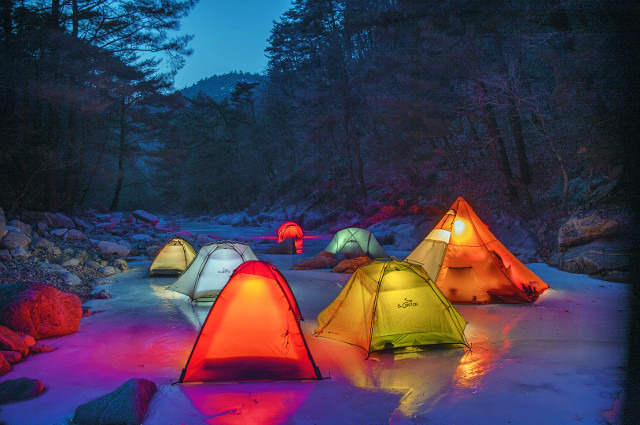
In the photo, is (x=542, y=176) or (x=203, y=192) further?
(x=203, y=192)

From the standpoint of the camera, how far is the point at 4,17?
17109mm

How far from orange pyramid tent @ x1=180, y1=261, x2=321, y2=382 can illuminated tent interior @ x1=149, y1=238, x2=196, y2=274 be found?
7.83 m

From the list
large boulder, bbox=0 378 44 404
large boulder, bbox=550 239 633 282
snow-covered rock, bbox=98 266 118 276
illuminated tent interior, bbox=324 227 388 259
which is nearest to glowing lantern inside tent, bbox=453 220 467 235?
large boulder, bbox=550 239 633 282

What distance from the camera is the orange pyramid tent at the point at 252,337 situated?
5.45m

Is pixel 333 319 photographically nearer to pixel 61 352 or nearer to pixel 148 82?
pixel 61 352

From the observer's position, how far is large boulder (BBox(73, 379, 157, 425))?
4.18 m

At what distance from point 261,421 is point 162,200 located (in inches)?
2260

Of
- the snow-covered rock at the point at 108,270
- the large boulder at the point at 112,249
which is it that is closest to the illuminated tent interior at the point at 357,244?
the snow-covered rock at the point at 108,270

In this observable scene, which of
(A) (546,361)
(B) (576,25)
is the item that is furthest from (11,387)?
(B) (576,25)

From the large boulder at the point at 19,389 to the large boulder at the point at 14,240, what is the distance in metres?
9.60

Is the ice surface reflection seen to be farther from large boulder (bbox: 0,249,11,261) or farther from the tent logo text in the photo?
large boulder (bbox: 0,249,11,261)

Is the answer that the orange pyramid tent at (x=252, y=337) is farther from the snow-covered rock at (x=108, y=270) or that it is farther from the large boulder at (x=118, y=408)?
the snow-covered rock at (x=108, y=270)

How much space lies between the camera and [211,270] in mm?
10109

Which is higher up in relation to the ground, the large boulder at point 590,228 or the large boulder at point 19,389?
the large boulder at point 590,228
